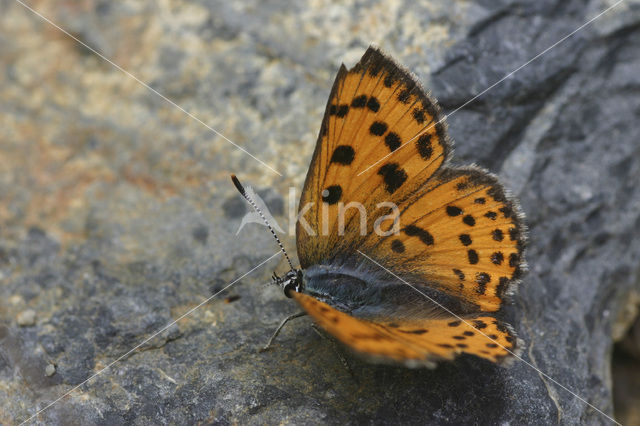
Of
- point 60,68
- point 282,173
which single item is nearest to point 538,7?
point 282,173

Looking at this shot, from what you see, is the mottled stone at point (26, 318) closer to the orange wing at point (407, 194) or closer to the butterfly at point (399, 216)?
the butterfly at point (399, 216)

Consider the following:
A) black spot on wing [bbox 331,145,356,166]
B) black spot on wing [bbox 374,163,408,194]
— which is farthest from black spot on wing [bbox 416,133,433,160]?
black spot on wing [bbox 331,145,356,166]

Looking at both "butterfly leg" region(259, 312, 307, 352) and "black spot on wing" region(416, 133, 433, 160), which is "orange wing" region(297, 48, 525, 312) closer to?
"black spot on wing" region(416, 133, 433, 160)

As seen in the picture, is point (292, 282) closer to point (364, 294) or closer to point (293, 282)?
point (293, 282)

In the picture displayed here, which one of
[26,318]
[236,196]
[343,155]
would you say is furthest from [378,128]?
[26,318]

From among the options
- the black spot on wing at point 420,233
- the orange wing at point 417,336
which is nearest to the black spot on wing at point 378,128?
the black spot on wing at point 420,233
